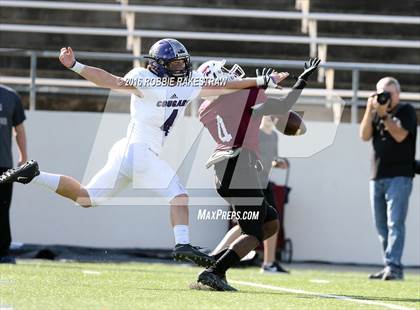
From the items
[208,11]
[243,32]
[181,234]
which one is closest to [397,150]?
[181,234]

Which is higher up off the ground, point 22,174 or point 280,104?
point 280,104

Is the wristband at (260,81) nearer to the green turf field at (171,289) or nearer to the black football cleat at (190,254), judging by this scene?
the black football cleat at (190,254)

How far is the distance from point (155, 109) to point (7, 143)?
2.67 meters

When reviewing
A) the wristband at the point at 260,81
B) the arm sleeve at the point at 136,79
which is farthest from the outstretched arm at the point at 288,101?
the arm sleeve at the point at 136,79

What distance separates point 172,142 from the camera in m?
10.8

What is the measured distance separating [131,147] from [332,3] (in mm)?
8116

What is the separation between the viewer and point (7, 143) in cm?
920

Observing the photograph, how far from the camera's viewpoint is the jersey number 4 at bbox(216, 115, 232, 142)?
6.86 metres

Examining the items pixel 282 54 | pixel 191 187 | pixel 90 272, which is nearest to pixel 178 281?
pixel 90 272

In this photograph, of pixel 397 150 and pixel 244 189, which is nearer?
pixel 244 189

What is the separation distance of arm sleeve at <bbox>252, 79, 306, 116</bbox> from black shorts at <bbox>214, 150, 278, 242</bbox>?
0.94 feet

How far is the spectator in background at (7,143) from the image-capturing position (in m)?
9.05

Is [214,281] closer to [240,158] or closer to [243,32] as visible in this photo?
[240,158]

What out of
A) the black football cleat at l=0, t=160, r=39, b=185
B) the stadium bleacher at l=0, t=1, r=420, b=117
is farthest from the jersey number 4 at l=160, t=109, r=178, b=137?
the stadium bleacher at l=0, t=1, r=420, b=117
